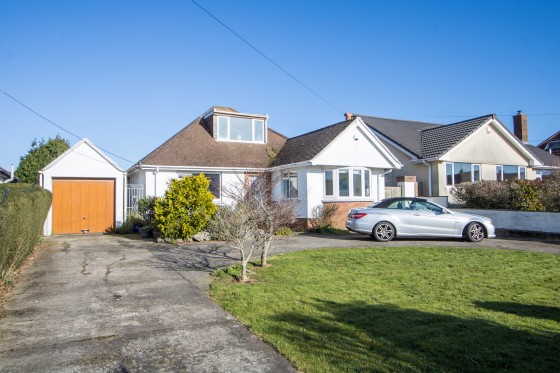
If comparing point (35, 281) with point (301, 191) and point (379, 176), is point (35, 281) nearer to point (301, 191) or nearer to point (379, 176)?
point (301, 191)

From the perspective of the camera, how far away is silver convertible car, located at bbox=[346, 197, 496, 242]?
540 inches

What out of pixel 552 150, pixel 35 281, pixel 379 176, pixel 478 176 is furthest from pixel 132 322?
pixel 552 150

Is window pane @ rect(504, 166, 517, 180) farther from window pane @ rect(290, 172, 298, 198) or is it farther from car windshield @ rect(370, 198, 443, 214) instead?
window pane @ rect(290, 172, 298, 198)

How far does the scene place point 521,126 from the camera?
32562mm

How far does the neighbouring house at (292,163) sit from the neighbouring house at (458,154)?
14.2ft

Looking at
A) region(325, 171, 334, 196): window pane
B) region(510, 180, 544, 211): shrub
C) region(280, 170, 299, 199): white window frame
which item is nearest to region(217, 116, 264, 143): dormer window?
region(280, 170, 299, 199): white window frame

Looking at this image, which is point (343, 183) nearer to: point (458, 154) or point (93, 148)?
point (458, 154)

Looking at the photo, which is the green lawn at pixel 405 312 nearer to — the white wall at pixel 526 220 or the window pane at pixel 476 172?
the white wall at pixel 526 220

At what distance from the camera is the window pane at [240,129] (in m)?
21.8

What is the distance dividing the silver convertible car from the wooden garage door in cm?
1069

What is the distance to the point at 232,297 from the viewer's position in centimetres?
659

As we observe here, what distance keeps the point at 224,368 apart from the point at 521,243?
1281 centimetres

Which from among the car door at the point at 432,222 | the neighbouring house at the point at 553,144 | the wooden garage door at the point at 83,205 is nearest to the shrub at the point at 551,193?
the car door at the point at 432,222

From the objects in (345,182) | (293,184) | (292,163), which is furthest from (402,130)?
(292,163)
